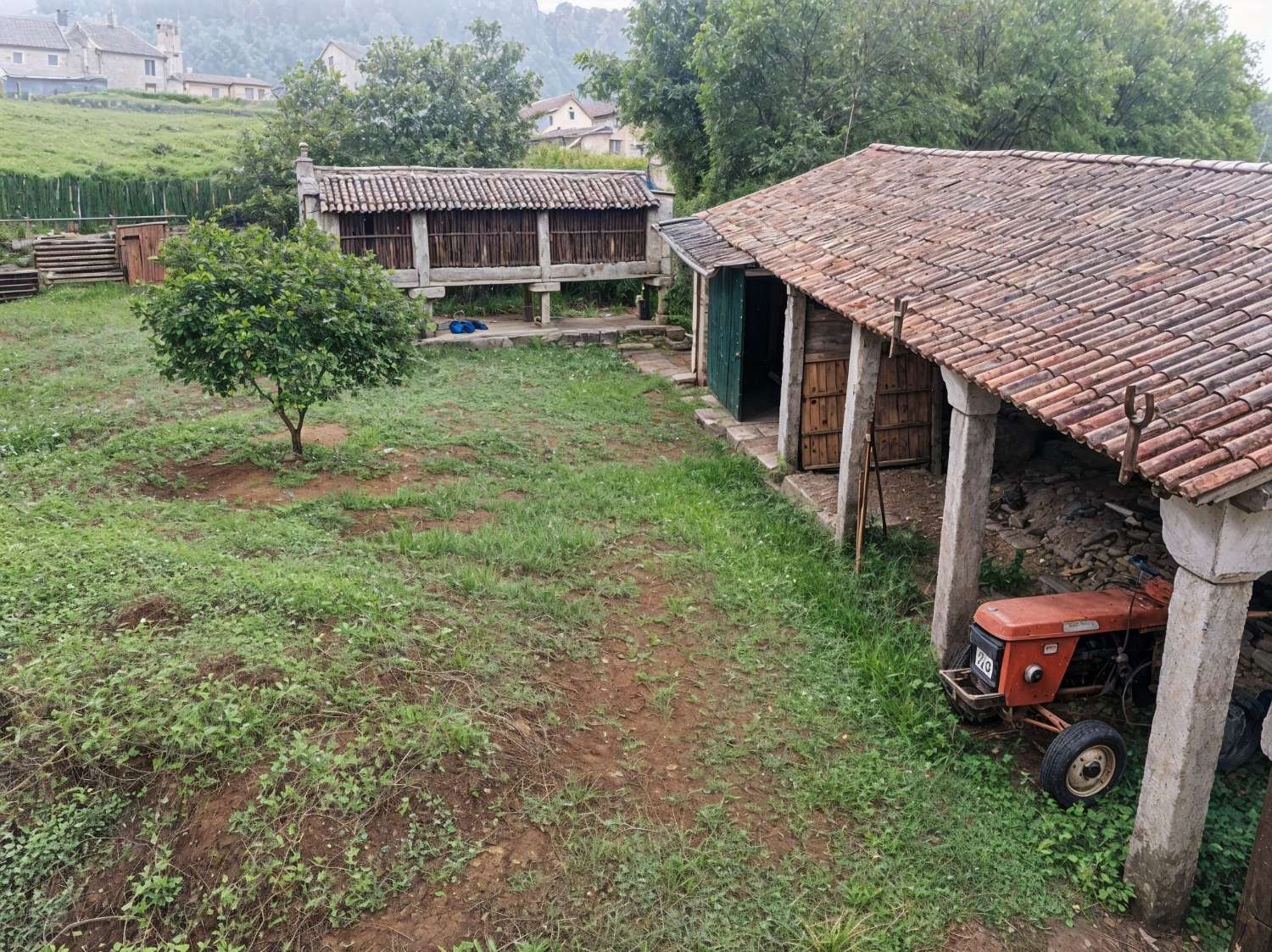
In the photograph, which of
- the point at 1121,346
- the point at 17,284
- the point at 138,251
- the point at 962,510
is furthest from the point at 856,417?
the point at 17,284

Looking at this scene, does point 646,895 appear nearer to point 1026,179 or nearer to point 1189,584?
point 1189,584

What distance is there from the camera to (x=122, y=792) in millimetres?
5344

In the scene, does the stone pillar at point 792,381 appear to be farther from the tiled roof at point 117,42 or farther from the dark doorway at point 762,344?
the tiled roof at point 117,42

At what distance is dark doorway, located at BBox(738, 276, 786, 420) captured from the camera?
14414 millimetres

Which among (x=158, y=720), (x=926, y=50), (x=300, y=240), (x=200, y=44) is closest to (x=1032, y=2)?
(x=926, y=50)

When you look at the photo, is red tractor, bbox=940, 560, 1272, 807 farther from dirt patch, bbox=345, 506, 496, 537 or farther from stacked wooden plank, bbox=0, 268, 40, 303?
stacked wooden plank, bbox=0, 268, 40, 303

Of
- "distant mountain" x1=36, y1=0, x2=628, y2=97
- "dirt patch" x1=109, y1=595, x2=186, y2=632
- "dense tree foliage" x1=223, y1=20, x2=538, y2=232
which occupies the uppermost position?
"distant mountain" x1=36, y1=0, x2=628, y2=97

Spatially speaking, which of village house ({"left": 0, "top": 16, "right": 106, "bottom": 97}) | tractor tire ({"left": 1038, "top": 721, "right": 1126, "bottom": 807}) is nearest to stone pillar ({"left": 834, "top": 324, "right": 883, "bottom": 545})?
tractor tire ({"left": 1038, "top": 721, "right": 1126, "bottom": 807})

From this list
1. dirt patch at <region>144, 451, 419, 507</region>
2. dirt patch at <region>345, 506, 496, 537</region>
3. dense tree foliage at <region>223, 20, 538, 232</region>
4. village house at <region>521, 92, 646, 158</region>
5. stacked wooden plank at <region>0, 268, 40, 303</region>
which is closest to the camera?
dirt patch at <region>345, 506, 496, 537</region>

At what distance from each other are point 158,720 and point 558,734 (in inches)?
98.0

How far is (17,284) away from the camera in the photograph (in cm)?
2303

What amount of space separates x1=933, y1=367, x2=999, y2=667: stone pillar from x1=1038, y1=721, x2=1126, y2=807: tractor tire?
4.70ft

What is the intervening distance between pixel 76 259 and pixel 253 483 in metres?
18.8

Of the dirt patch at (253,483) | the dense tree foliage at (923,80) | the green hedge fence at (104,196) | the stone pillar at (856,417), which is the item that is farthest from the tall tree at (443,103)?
the stone pillar at (856,417)
